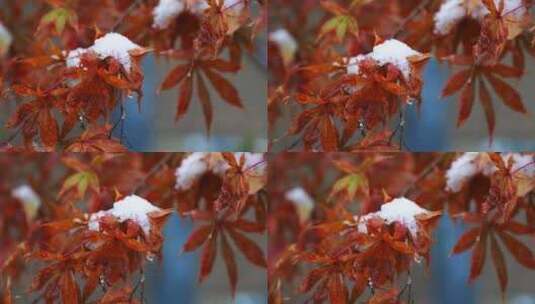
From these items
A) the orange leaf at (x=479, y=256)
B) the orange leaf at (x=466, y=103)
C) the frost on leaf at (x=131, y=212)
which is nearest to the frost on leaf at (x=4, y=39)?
the frost on leaf at (x=131, y=212)

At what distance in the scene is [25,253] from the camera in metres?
2.35

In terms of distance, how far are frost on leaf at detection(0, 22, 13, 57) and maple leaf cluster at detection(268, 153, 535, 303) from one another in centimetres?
76

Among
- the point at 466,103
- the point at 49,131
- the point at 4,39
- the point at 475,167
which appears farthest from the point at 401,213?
the point at 4,39

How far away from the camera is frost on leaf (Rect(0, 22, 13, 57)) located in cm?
237

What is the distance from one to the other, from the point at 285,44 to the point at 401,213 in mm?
530

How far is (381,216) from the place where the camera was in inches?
89.7

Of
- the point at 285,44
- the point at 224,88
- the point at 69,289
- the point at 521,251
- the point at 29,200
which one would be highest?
the point at 285,44

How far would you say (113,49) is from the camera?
7.57ft

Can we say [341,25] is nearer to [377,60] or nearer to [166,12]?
[377,60]

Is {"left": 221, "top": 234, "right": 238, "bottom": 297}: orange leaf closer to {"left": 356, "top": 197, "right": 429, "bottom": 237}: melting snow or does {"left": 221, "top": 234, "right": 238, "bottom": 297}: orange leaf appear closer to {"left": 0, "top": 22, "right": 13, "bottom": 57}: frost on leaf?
{"left": 356, "top": 197, "right": 429, "bottom": 237}: melting snow

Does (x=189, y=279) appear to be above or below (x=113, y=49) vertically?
below

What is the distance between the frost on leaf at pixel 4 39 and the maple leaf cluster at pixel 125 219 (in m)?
0.28

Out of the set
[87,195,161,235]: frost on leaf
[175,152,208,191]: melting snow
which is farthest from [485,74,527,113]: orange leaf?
[87,195,161,235]: frost on leaf

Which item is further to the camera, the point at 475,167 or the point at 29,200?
the point at 29,200
